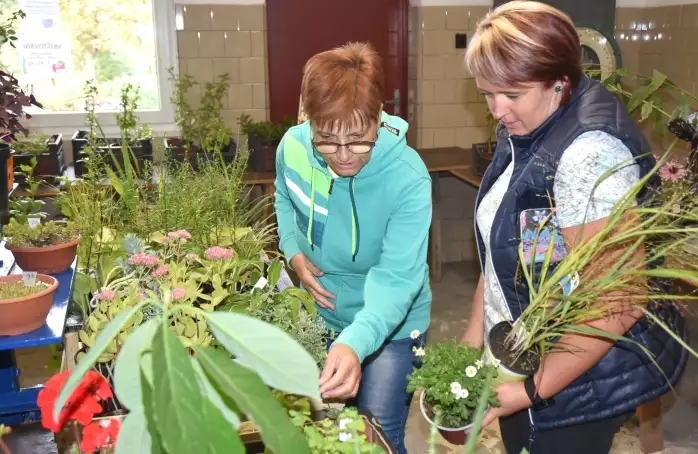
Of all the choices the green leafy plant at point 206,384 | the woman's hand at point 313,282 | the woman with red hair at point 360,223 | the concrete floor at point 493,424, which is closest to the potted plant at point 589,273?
the woman with red hair at point 360,223

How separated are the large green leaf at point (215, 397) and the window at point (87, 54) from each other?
4.99 metres

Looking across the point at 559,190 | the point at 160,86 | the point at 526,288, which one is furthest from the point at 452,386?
the point at 160,86

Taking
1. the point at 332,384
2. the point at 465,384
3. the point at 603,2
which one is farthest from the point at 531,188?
the point at 603,2

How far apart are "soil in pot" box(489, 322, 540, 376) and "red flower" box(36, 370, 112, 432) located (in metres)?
0.81

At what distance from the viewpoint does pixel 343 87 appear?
190 centimetres

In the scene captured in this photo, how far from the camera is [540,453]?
1.87m

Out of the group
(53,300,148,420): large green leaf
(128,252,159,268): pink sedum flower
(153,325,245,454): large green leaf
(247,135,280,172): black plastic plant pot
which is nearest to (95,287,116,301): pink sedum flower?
(128,252,159,268): pink sedum flower

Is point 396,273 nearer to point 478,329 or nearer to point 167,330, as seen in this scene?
point 478,329

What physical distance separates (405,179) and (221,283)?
2.01 ft

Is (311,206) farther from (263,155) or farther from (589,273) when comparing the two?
(263,155)

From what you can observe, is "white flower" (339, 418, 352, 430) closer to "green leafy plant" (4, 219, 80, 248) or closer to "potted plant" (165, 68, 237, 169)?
"green leafy plant" (4, 219, 80, 248)

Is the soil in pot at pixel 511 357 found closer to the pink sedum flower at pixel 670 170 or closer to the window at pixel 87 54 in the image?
the pink sedum flower at pixel 670 170

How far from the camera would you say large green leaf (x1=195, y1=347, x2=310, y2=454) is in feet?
2.18

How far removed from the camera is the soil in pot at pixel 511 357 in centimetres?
161
